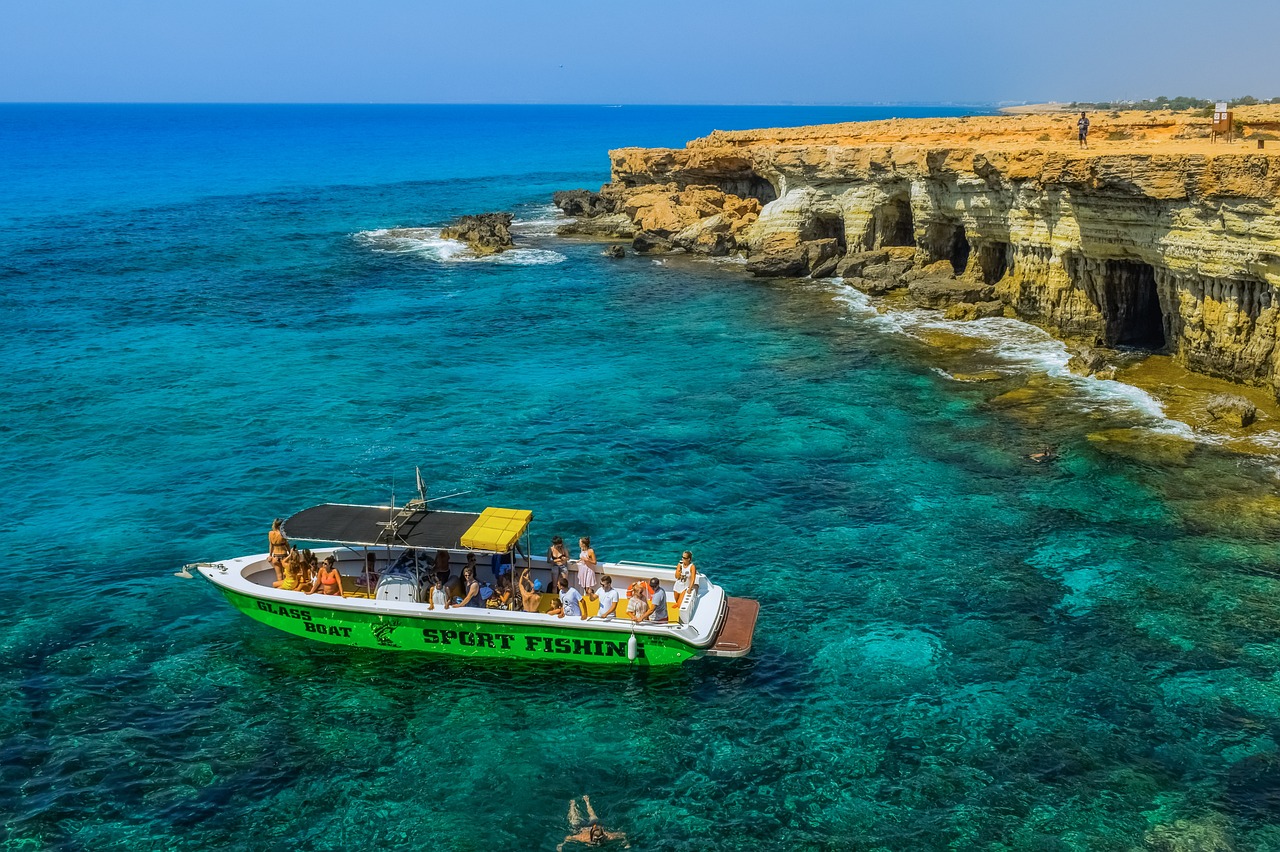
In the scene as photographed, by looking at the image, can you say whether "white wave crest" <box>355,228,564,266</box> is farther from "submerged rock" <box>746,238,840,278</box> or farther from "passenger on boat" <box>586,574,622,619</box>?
"passenger on boat" <box>586,574,622,619</box>

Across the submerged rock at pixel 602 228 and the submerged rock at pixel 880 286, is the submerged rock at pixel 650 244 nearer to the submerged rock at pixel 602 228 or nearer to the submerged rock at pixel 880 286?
the submerged rock at pixel 602 228

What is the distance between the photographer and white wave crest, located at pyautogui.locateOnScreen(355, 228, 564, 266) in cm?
6200

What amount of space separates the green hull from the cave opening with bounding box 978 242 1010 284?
31.3 meters

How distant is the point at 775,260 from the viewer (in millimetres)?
53531

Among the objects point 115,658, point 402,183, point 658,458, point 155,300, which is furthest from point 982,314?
point 402,183

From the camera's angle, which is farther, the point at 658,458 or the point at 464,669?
the point at 658,458

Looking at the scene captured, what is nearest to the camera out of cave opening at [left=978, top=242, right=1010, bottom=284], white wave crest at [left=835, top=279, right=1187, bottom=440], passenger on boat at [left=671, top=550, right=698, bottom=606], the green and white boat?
the green and white boat

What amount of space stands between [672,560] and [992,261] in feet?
91.2

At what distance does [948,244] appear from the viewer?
48.6m

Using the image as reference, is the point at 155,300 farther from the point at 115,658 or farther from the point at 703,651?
the point at 703,651

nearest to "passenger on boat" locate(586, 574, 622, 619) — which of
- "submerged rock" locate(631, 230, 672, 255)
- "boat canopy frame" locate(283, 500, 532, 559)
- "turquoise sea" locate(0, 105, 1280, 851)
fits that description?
"turquoise sea" locate(0, 105, 1280, 851)

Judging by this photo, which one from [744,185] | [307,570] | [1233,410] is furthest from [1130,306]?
[744,185]

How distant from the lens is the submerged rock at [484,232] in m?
64.6

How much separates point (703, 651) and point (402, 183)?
95610 mm
